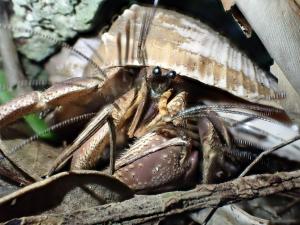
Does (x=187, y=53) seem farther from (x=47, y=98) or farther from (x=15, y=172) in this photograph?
(x=15, y=172)

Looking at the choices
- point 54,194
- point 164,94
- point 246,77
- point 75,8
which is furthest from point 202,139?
point 75,8

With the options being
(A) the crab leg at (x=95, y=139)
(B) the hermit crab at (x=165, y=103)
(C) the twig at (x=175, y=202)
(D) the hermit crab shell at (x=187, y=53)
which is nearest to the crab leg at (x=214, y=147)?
(B) the hermit crab at (x=165, y=103)

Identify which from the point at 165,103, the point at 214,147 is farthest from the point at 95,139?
the point at 214,147

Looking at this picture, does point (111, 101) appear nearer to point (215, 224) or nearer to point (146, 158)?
point (146, 158)

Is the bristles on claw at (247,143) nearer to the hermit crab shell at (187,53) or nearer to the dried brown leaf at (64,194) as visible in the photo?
the hermit crab shell at (187,53)

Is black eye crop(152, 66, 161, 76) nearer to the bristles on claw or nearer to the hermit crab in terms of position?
the hermit crab

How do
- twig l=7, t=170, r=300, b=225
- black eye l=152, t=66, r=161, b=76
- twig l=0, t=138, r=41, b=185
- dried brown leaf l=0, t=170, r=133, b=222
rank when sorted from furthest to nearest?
black eye l=152, t=66, r=161, b=76 → twig l=0, t=138, r=41, b=185 → dried brown leaf l=0, t=170, r=133, b=222 → twig l=7, t=170, r=300, b=225

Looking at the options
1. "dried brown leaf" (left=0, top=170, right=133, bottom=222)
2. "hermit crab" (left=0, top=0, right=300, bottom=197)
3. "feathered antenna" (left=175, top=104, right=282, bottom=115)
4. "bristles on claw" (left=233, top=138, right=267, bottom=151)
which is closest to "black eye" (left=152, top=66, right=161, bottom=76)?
"hermit crab" (left=0, top=0, right=300, bottom=197)
